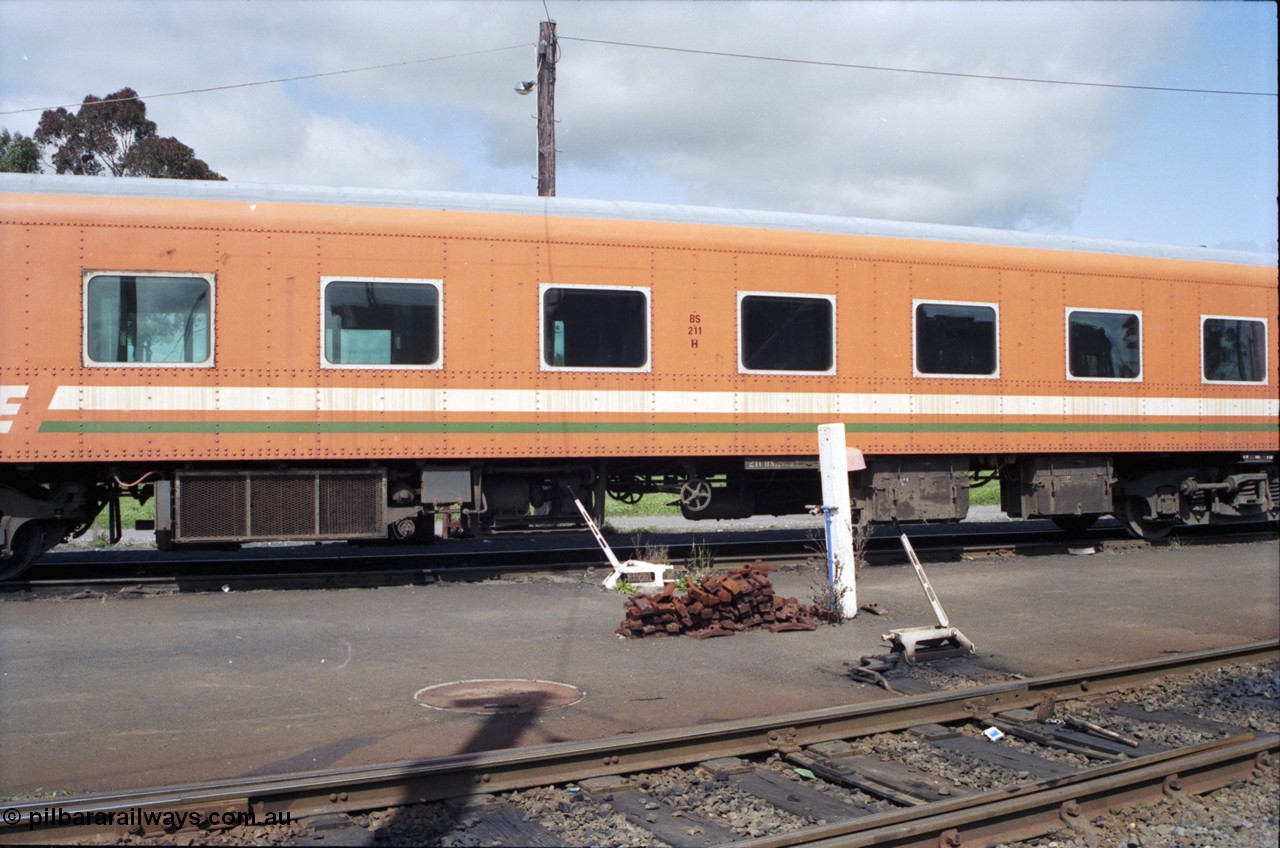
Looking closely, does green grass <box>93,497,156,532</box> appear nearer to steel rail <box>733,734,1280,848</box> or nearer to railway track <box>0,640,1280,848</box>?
railway track <box>0,640,1280,848</box>

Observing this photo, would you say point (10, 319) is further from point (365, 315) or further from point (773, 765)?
point (773, 765)

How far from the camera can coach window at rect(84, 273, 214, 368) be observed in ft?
34.1

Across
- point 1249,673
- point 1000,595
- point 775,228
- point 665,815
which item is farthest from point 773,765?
point 775,228

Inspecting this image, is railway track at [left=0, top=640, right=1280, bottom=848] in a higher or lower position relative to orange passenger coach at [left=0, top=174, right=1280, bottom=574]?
lower

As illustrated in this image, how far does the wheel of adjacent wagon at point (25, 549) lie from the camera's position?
10.7m

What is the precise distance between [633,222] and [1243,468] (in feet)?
30.9

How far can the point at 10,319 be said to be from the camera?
1017 cm

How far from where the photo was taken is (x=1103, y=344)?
13.9 metres

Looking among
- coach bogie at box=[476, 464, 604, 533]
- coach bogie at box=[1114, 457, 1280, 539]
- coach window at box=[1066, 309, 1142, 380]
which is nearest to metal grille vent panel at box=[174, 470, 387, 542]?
coach bogie at box=[476, 464, 604, 533]

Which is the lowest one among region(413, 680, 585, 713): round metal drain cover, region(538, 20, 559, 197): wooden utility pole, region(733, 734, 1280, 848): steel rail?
region(733, 734, 1280, 848): steel rail

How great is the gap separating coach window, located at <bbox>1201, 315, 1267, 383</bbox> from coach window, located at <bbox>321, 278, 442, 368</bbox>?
33.3 ft

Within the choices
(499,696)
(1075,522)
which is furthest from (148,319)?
(1075,522)

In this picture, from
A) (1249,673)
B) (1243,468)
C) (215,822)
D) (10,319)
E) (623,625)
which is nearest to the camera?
(215,822)

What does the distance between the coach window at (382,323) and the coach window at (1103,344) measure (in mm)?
7872
